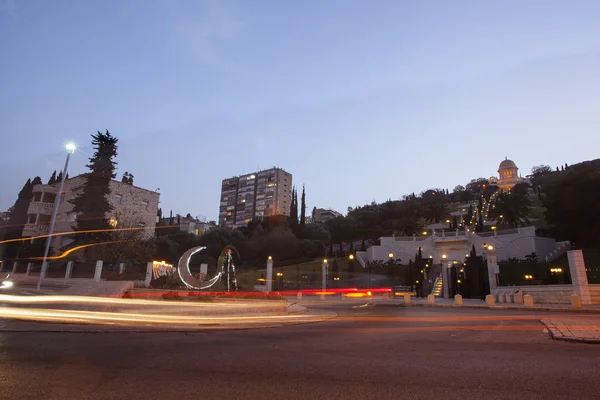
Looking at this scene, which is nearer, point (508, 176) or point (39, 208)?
point (39, 208)

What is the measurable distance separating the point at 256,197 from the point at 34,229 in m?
84.9

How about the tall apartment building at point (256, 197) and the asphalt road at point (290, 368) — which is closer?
the asphalt road at point (290, 368)

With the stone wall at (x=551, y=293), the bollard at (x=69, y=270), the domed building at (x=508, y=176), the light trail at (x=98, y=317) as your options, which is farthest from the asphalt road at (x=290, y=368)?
the domed building at (x=508, y=176)

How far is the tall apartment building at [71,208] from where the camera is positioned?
180ft

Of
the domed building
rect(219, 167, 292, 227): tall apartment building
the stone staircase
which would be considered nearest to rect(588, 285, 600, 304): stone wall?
the stone staircase

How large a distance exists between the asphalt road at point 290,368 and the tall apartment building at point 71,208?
4579cm

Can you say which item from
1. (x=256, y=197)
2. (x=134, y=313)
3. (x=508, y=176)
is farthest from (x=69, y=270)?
(x=508, y=176)

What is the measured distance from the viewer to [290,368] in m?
5.96

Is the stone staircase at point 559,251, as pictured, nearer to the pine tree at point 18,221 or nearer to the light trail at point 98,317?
the light trail at point 98,317

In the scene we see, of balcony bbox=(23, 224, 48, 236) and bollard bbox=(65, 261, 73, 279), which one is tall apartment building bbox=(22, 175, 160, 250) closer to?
balcony bbox=(23, 224, 48, 236)

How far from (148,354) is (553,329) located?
1098cm

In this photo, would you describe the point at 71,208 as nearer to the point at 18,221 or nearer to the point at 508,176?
the point at 18,221

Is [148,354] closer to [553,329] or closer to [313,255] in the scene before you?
[553,329]

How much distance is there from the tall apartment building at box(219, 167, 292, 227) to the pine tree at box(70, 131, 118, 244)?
8021cm
